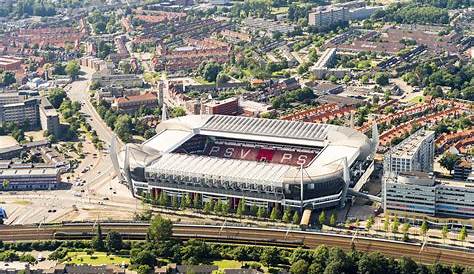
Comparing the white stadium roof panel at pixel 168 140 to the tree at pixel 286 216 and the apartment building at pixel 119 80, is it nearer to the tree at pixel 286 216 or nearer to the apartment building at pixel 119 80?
the tree at pixel 286 216

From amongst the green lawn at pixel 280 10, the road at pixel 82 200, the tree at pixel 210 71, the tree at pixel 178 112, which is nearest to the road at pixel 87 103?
the road at pixel 82 200

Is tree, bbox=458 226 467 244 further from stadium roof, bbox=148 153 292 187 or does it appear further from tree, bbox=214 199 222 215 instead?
tree, bbox=214 199 222 215

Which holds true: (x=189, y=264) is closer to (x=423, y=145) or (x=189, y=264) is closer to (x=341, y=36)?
(x=423, y=145)

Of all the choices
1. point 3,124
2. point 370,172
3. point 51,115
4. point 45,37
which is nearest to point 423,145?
point 370,172

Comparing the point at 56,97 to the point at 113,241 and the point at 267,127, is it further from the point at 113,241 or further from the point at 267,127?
the point at 113,241

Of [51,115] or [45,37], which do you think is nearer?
[51,115]

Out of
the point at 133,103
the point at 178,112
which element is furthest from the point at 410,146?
the point at 133,103
